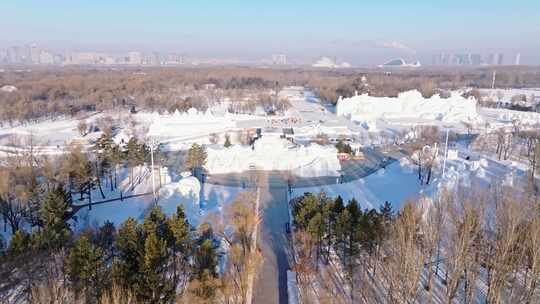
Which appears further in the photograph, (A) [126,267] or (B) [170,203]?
(B) [170,203]

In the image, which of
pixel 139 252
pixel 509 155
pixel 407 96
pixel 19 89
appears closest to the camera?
pixel 139 252

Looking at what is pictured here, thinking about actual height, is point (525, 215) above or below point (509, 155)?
above

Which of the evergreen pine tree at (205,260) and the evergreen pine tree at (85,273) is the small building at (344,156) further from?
the evergreen pine tree at (85,273)

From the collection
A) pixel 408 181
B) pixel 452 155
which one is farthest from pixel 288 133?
pixel 408 181

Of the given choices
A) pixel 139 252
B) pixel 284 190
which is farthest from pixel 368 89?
pixel 139 252

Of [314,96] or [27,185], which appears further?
[314,96]

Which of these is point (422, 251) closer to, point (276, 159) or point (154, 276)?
point (154, 276)

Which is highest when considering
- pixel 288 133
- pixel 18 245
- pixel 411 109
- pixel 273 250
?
pixel 411 109

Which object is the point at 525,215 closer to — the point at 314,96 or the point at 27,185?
the point at 27,185
